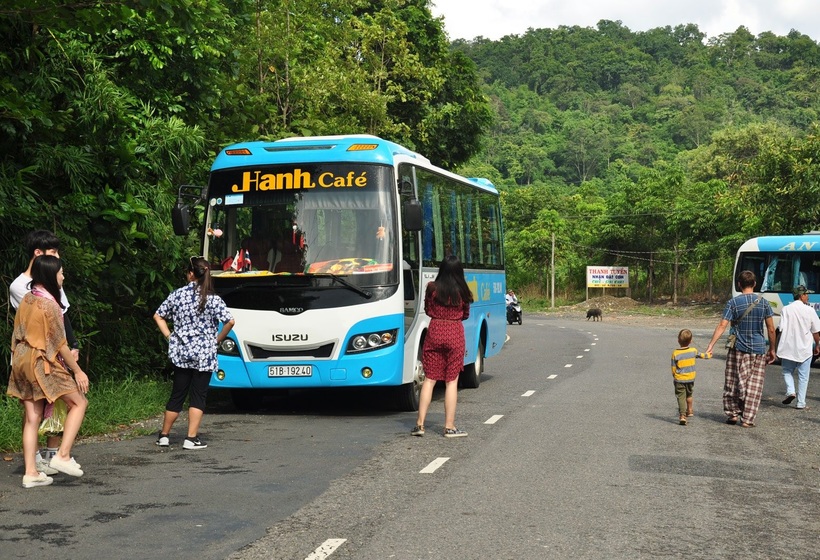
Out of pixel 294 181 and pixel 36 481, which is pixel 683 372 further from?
pixel 36 481

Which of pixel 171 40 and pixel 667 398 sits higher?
pixel 171 40

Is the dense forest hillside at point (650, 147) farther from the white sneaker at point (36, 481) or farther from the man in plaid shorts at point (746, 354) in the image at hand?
the white sneaker at point (36, 481)

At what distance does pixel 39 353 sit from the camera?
8.26 m

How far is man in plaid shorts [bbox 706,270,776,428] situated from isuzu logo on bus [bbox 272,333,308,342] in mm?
4760

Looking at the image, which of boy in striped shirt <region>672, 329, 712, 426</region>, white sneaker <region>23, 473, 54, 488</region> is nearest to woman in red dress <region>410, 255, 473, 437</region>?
boy in striped shirt <region>672, 329, 712, 426</region>

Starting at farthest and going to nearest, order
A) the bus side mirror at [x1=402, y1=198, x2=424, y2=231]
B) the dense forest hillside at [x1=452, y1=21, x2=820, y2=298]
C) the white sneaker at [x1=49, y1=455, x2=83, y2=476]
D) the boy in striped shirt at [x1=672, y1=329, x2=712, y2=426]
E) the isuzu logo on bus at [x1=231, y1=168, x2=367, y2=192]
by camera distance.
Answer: the dense forest hillside at [x1=452, y1=21, x2=820, y2=298], the isuzu logo on bus at [x1=231, y1=168, x2=367, y2=192], the boy in striped shirt at [x1=672, y1=329, x2=712, y2=426], the bus side mirror at [x1=402, y1=198, x2=424, y2=231], the white sneaker at [x1=49, y1=455, x2=83, y2=476]

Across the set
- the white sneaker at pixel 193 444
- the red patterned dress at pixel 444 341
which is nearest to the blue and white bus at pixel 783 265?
the red patterned dress at pixel 444 341

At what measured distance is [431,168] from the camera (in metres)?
15.0

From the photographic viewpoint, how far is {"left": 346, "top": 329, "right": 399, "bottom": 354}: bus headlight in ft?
41.4

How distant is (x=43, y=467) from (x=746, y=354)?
8.01 meters

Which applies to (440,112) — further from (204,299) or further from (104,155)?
(204,299)

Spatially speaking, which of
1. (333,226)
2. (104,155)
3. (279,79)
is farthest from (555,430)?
(279,79)

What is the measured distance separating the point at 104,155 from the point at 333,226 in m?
3.05

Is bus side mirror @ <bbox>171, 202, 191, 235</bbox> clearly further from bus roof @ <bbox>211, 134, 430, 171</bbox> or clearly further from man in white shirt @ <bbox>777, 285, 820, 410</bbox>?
man in white shirt @ <bbox>777, 285, 820, 410</bbox>
